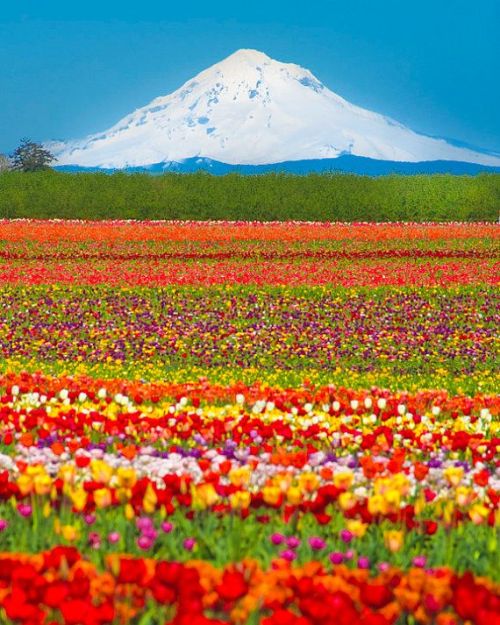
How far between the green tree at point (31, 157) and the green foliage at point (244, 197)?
9436mm

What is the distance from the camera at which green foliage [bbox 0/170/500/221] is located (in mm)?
51844

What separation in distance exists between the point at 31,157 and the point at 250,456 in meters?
61.2

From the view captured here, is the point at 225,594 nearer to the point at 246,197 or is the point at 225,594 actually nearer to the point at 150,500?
the point at 150,500

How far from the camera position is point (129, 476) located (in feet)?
16.2

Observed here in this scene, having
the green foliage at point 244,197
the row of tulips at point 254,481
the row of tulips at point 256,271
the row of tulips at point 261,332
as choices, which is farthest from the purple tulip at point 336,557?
the green foliage at point 244,197

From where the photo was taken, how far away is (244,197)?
53125mm

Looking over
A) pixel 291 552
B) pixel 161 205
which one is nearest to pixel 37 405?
pixel 291 552

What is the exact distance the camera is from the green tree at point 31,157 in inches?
2557

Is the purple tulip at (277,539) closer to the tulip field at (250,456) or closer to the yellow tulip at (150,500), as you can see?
the tulip field at (250,456)

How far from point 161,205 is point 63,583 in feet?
160

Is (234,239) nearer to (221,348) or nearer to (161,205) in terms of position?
(161,205)

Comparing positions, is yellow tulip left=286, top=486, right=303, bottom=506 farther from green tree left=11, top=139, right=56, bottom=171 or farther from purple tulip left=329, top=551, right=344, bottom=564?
green tree left=11, top=139, right=56, bottom=171

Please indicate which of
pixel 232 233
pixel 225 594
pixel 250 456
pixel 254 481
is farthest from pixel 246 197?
pixel 225 594

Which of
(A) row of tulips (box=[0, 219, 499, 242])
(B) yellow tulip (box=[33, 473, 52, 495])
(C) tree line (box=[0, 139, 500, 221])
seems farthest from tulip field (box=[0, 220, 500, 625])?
(C) tree line (box=[0, 139, 500, 221])
